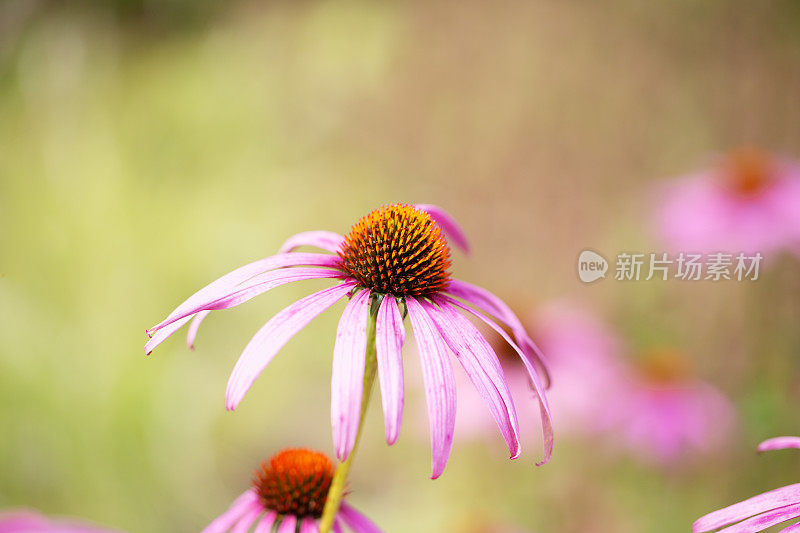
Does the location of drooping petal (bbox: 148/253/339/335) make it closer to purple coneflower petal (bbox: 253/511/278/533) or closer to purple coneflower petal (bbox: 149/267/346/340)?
purple coneflower petal (bbox: 149/267/346/340)

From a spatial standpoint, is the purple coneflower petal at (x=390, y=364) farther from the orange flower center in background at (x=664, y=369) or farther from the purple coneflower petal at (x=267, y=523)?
the orange flower center in background at (x=664, y=369)

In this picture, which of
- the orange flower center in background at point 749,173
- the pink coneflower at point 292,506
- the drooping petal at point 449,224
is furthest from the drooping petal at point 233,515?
the orange flower center in background at point 749,173

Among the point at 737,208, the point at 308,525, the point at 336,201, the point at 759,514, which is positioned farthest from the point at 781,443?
the point at 336,201

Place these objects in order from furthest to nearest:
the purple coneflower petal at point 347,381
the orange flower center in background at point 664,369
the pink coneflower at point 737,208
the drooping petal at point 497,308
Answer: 1. the orange flower center in background at point 664,369
2. the pink coneflower at point 737,208
3. the drooping petal at point 497,308
4. the purple coneflower petal at point 347,381

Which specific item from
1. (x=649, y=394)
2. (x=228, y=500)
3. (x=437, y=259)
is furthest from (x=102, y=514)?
(x=437, y=259)

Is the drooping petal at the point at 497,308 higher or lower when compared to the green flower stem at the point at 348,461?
higher

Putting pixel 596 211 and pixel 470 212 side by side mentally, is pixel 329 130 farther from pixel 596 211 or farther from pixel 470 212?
pixel 596 211
